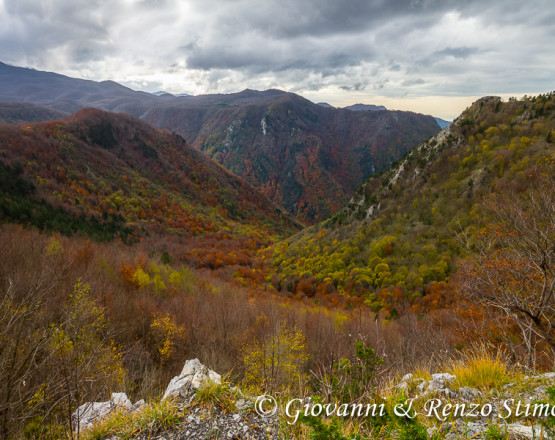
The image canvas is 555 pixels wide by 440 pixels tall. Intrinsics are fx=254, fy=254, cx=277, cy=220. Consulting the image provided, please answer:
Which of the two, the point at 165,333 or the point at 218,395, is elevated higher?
the point at 218,395

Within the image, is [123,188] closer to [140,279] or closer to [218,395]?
[140,279]

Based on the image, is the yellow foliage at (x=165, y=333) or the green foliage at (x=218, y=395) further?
the yellow foliage at (x=165, y=333)

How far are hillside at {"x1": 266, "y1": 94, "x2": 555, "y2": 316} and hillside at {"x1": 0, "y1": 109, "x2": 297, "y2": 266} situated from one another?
28.5 metres

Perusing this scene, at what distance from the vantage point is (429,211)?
108ft

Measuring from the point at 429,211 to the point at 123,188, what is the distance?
83.9 m

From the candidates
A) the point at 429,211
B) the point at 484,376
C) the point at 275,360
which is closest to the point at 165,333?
the point at 275,360

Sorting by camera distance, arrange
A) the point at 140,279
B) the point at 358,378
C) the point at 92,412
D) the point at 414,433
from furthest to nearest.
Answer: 1. the point at 140,279
2. the point at 92,412
3. the point at 358,378
4. the point at 414,433

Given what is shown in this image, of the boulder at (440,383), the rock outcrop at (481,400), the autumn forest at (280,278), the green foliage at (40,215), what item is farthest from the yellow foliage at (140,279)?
the boulder at (440,383)

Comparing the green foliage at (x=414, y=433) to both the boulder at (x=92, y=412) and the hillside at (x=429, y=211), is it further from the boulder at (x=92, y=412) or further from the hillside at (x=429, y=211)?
the hillside at (x=429, y=211)

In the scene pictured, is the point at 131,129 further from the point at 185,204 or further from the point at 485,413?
the point at 485,413

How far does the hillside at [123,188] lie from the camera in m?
53.2

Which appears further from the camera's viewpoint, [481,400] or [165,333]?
[165,333]

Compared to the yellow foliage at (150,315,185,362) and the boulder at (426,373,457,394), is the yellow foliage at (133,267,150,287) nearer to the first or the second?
the yellow foliage at (150,315,185,362)

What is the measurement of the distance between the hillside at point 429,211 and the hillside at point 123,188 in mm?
28487
